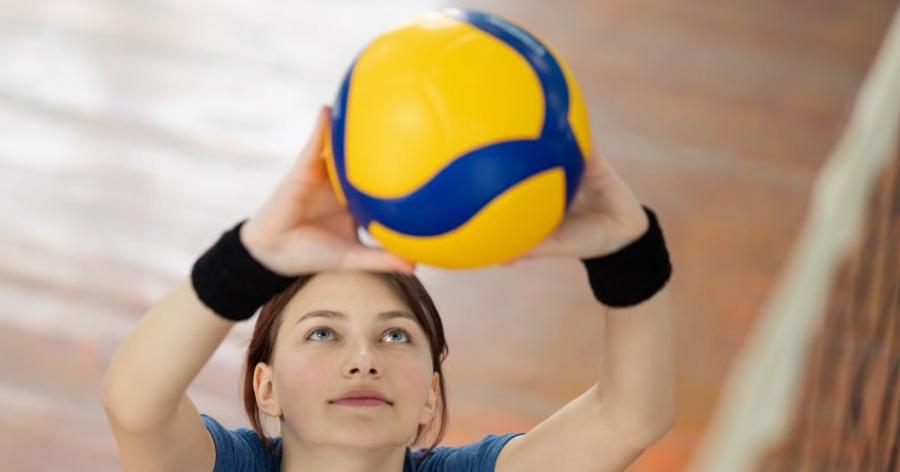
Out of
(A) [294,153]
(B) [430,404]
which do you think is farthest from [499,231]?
(A) [294,153]

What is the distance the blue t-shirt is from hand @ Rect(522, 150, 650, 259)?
352 millimetres

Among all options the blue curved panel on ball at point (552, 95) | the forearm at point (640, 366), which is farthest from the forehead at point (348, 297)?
the blue curved panel on ball at point (552, 95)

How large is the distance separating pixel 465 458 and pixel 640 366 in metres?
0.27

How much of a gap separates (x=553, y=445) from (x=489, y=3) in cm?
294

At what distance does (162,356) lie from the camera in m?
1.27

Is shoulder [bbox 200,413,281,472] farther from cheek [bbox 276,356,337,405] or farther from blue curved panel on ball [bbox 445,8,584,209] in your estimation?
blue curved panel on ball [bbox 445,8,584,209]

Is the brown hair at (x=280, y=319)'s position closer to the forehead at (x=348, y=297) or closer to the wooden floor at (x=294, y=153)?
the forehead at (x=348, y=297)

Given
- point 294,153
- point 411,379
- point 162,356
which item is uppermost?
point 162,356

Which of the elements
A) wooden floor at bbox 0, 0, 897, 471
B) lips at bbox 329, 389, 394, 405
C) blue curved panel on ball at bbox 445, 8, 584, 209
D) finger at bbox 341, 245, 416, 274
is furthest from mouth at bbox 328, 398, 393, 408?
wooden floor at bbox 0, 0, 897, 471

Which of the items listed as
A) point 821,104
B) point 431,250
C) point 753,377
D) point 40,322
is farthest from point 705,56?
point 431,250

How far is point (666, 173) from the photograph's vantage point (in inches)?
143

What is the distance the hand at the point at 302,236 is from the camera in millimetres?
1236

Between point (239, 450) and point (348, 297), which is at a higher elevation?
point (348, 297)

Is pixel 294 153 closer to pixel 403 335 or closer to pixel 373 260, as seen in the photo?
pixel 403 335
